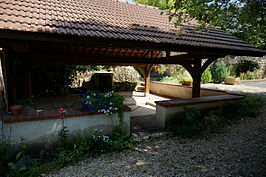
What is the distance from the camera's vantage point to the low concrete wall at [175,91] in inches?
A: 248

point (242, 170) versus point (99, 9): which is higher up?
point (99, 9)

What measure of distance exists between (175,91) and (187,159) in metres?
5.76

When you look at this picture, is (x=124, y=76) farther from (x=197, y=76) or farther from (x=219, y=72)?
(x=219, y=72)

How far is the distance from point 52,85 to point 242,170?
819cm

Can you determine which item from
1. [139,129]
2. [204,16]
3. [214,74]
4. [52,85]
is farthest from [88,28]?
[214,74]

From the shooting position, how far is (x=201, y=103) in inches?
174

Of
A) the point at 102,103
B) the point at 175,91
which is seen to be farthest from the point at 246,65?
the point at 102,103

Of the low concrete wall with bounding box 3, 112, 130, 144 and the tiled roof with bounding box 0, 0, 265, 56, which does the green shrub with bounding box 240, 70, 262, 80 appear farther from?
the low concrete wall with bounding box 3, 112, 130, 144

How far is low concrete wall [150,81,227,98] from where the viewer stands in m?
6.30

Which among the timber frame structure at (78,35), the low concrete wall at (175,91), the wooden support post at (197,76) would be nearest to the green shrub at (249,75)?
the low concrete wall at (175,91)

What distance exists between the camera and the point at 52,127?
2.88m

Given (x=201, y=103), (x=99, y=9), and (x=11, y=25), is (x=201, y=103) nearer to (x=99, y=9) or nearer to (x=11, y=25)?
(x=99, y=9)

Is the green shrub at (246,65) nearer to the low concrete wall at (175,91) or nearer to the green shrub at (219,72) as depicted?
the green shrub at (219,72)

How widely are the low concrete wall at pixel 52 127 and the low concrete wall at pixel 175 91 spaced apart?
4404 millimetres
